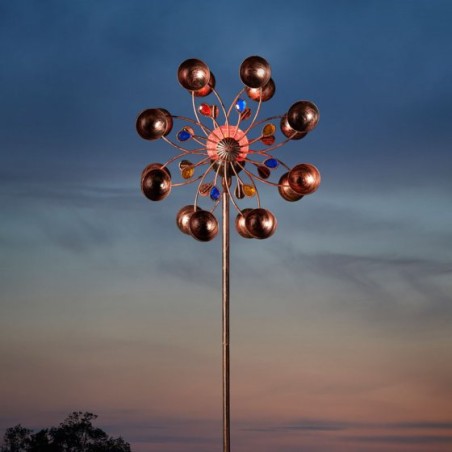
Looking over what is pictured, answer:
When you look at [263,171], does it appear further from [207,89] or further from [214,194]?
[207,89]

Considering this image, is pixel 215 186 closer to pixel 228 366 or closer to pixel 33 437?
pixel 228 366

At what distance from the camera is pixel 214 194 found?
20.2ft

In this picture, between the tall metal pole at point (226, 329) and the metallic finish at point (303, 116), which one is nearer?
the tall metal pole at point (226, 329)

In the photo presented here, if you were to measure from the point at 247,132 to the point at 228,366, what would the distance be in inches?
67.8

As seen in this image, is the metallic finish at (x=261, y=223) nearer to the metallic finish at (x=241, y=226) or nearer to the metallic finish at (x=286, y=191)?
the metallic finish at (x=241, y=226)

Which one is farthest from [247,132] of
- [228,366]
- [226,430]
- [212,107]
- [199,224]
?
[226,430]

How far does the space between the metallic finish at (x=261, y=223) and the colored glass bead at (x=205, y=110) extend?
83 cm

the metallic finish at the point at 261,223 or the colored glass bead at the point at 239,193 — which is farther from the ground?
the colored glass bead at the point at 239,193

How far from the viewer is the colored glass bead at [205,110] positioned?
6.16 metres

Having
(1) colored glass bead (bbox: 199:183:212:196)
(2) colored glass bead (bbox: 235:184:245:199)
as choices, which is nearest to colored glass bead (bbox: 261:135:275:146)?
(2) colored glass bead (bbox: 235:184:245:199)

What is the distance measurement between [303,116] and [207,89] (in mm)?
801

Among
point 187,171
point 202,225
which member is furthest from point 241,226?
point 187,171

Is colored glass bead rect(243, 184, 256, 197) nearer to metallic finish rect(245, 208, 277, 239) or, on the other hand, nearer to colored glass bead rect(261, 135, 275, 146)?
metallic finish rect(245, 208, 277, 239)

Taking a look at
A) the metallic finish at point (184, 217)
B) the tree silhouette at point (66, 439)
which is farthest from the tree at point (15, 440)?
the metallic finish at point (184, 217)
